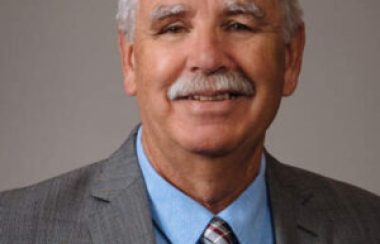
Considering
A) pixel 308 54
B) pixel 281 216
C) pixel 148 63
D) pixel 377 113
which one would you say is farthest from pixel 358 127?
pixel 148 63

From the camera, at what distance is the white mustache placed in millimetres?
2242

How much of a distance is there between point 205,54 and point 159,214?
384mm

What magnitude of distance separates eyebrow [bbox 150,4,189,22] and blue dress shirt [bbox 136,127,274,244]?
329mm

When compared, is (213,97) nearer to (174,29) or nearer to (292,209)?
(174,29)

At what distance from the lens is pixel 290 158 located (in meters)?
3.39

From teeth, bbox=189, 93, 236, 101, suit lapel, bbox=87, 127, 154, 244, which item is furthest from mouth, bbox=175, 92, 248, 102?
suit lapel, bbox=87, 127, 154, 244

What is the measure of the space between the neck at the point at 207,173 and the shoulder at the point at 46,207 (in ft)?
0.57

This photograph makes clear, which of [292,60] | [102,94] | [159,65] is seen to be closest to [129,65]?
[159,65]

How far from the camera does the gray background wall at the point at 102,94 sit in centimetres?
318

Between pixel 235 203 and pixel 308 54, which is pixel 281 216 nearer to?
pixel 235 203

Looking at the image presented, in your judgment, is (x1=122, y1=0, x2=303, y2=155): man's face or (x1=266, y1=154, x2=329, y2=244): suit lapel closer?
(x1=122, y1=0, x2=303, y2=155): man's face

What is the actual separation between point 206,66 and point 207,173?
25 centimetres

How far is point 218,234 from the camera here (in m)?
2.32

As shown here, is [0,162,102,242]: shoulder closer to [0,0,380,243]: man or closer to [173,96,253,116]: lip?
[0,0,380,243]: man
